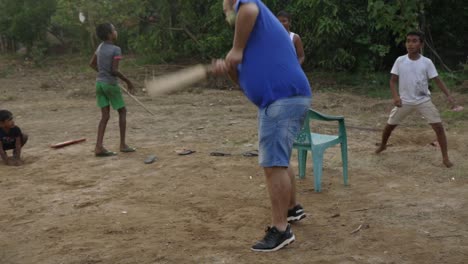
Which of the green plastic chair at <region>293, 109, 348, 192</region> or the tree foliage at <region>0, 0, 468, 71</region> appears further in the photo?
the tree foliage at <region>0, 0, 468, 71</region>

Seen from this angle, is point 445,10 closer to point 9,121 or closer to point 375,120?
point 375,120

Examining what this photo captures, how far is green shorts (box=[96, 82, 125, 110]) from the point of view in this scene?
22.4ft

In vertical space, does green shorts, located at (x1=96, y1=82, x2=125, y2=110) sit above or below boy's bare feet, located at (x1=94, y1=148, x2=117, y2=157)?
above

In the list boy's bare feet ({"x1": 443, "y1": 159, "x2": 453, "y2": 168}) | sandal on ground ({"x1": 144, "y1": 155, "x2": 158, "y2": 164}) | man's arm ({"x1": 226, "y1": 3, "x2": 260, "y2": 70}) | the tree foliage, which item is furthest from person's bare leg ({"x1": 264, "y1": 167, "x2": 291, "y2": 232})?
the tree foliage

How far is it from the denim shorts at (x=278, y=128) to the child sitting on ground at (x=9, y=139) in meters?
3.89

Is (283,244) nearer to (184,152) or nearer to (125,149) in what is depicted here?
(184,152)

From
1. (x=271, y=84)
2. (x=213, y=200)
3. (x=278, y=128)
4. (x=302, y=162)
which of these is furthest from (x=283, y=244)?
(x=302, y=162)

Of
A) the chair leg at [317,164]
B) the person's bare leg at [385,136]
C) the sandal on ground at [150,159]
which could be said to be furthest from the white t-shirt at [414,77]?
the sandal on ground at [150,159]

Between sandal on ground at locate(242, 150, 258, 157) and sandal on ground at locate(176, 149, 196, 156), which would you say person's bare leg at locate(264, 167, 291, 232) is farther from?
sandal on ground at locate(176, 149, 196, 156)

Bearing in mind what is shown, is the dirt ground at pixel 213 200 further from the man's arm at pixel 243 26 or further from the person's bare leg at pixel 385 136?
the man's arm at pixel 243 26

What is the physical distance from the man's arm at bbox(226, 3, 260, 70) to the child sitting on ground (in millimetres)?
3954

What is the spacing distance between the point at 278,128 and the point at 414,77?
9.00 feet

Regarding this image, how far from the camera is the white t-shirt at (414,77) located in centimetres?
595

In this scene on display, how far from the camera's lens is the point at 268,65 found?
368cm
